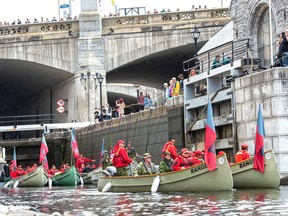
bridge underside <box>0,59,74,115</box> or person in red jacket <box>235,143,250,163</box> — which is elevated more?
bridge underside <box>0,59,74,115</box>

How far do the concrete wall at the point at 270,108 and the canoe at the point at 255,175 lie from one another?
2.02 metres

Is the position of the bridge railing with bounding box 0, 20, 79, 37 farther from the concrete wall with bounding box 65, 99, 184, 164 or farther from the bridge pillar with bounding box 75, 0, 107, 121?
the concrete wall with bounding box 65, 99, 184, 164

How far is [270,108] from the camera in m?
32.6

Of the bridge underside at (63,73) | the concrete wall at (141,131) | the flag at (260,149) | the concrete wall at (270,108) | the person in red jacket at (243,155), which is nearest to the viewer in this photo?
the flag at (260,149)

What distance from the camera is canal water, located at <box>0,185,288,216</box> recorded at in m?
22.5

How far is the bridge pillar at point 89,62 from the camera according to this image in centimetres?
6069

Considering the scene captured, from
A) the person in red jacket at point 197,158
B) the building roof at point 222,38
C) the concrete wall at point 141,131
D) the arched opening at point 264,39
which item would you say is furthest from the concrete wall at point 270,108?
the building roof at point 222,38

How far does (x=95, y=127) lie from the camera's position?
56281 mm

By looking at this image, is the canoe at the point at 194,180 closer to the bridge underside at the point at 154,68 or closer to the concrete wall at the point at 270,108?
the concrete wall at the point at 270,108

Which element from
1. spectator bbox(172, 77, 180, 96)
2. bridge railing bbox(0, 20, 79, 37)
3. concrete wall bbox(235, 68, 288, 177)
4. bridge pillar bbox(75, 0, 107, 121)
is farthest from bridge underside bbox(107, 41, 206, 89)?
concrete wall bbox(235, 68, 288, 177)

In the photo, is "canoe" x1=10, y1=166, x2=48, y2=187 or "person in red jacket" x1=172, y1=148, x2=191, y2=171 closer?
"person in red jacket" x1=172, y1=148, x2=191, y2=171

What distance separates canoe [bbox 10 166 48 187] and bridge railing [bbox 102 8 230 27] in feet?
53.0

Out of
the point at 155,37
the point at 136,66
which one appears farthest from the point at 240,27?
the point at 136,66

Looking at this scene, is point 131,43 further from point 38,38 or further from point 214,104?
point 214,104
